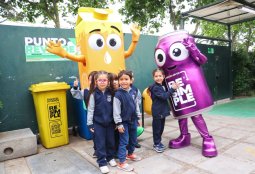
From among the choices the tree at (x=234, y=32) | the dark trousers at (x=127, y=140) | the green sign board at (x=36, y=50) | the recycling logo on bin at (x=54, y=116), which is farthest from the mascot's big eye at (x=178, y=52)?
the tree at (x=234, y=32)

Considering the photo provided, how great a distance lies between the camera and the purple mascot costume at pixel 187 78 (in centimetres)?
350

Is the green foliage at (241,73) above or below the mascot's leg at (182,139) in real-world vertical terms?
above

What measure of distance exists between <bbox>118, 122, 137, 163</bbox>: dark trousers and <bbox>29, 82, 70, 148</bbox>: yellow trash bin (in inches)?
57.4

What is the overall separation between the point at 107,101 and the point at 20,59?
244 centimetres

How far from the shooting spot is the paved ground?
307 centimetres

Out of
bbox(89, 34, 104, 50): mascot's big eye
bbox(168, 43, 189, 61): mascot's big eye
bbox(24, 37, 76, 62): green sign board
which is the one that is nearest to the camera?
bbox(168, 43, 189, 61): mascot's big eye

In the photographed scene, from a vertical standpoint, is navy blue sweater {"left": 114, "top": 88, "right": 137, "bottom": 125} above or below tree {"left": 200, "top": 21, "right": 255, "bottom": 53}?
below

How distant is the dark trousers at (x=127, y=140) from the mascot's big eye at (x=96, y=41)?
1.42 metres

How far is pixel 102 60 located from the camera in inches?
155

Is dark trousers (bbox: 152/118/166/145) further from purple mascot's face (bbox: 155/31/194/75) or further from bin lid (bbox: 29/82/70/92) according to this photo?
bin lid (bbox: 29/82/70/92)

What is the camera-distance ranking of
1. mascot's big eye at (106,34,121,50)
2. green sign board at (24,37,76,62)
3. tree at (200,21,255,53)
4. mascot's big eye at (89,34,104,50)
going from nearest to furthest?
mascot's big eye at (89,34,104,50), mascot's big eye at (106,34,121,50), green sign board at (24,37,76,62), tree at (200,21,255,53)

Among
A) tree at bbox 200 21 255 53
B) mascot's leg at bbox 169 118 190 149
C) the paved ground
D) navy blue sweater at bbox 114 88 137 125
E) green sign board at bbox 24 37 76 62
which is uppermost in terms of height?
tree at bbox 200 21 255 53

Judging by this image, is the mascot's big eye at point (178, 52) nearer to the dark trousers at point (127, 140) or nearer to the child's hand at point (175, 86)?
the child's hand at point (175, 86)

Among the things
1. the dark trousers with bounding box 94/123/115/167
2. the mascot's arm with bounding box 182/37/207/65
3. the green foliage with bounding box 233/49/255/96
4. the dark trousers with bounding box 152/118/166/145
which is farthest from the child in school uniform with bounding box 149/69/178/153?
the green foliage with bounding box 233/49/255/96
